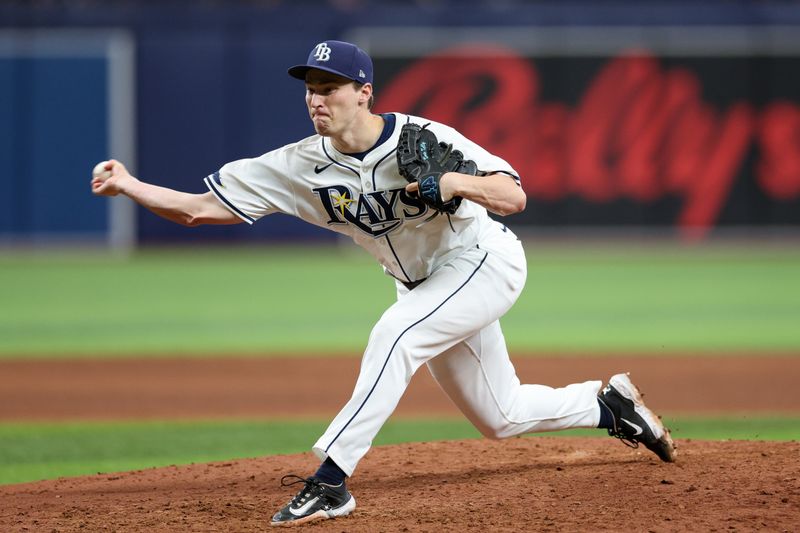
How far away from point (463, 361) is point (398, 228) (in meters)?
0.61

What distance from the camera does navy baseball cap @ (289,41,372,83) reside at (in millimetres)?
4145

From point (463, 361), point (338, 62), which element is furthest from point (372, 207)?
point (463, 361)

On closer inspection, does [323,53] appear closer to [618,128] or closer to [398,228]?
[398,228]

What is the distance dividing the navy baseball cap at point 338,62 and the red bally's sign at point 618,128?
14.3m

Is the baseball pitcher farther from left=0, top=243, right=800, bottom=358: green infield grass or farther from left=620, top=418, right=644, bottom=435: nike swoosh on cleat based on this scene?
left=0, top=243, right=800, bottom=358: green infield grass

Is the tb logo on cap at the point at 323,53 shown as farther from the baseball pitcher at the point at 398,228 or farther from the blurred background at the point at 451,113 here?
the blurred background at the point at 451,113

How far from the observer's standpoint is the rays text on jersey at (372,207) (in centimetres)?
430

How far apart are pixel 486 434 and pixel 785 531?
1328 millimetres

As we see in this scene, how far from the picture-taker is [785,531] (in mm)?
3818

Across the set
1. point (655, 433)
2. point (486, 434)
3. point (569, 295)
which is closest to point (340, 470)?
point (486, 434)

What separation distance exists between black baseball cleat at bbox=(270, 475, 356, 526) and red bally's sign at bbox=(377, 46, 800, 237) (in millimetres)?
14645

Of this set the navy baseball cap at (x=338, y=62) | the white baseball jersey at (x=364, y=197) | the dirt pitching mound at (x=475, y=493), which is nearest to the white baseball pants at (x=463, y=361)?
the white baseball jersey at (x=364, y=197)

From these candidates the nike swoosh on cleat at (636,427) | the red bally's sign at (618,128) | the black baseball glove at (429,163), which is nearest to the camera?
the black baseball glove at (429,163)

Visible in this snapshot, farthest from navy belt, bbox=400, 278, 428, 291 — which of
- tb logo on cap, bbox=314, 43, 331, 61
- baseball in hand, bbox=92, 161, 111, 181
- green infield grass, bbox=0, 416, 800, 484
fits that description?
green infield grass, bbox=0, 416, 800, 484
